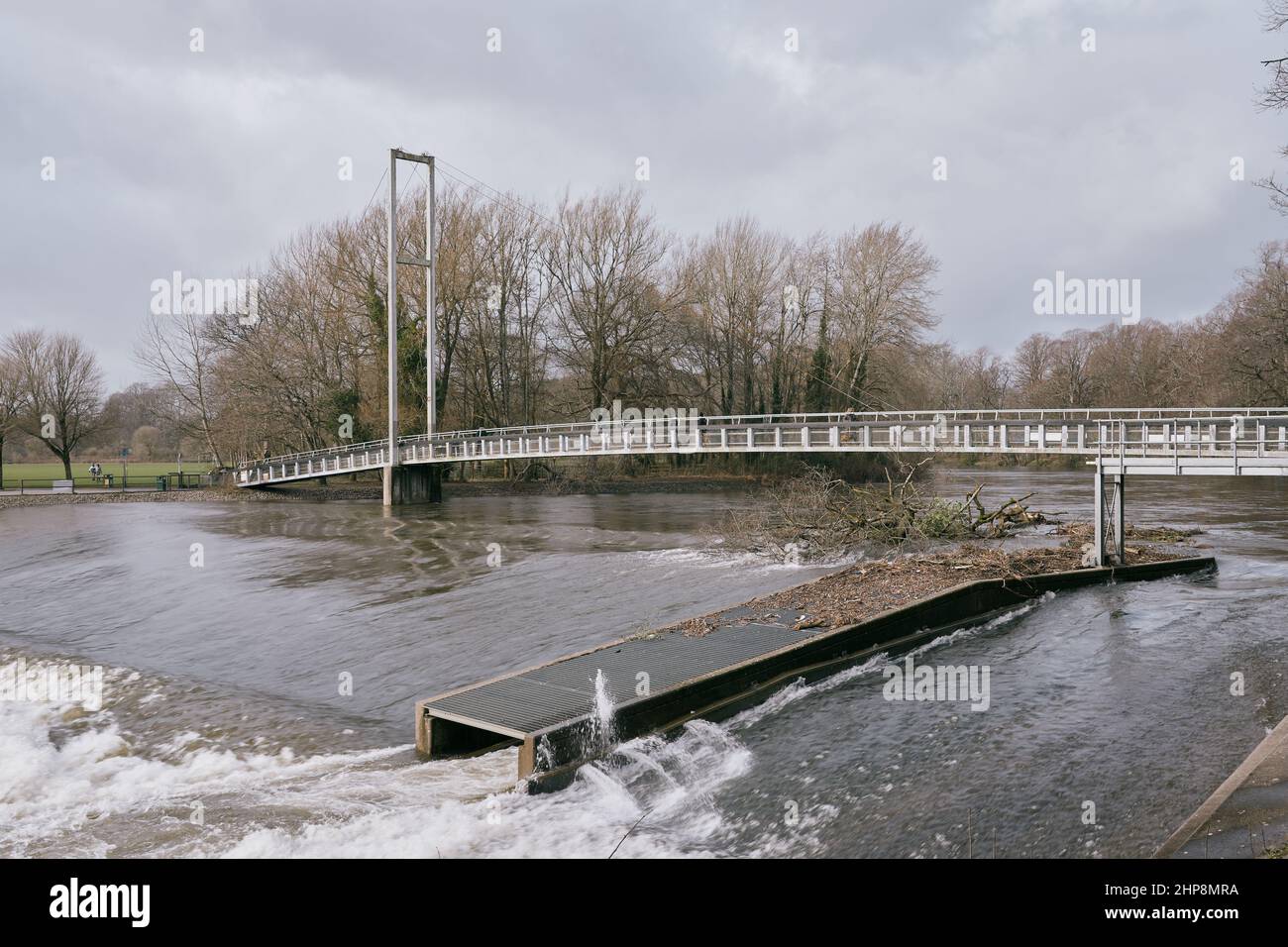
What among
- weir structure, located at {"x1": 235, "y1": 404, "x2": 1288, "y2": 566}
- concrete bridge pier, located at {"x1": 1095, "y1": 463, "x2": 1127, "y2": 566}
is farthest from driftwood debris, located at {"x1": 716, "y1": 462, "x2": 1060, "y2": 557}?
weir structure, located at {"x1": 235, "y1": 404, "x2": 1288, "y2": 566}

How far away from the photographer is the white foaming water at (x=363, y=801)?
24.3 ft

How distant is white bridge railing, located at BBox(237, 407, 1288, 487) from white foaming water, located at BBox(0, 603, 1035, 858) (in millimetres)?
13478

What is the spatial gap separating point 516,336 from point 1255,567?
44.0m

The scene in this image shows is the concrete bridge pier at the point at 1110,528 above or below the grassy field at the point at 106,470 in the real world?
below

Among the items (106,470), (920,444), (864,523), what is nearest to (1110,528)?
(864,523)

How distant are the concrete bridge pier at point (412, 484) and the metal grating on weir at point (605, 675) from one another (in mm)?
35163

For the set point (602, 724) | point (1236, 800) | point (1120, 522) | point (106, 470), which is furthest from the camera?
point (106, 470)

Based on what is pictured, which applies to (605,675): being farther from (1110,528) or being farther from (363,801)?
(1110,528)

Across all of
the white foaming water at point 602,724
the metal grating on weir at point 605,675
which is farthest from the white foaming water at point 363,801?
the metal grating on weir at point 605,675

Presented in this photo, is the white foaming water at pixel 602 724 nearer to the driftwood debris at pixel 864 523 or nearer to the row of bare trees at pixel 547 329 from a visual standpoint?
the driftwood debris at pixel 864 523

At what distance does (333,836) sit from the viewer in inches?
296

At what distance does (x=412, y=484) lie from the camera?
46750 mm

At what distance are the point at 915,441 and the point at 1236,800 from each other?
28798 mm

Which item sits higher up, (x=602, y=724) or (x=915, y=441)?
(x=915, y=441)
